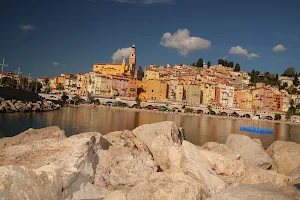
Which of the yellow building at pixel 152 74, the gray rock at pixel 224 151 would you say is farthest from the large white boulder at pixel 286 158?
the yellow building at pixel 152 74

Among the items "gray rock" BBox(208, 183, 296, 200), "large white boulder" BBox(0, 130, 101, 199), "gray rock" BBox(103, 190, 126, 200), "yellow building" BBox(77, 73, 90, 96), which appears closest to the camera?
"gray rock" BBox(208, 183, 296, 200)

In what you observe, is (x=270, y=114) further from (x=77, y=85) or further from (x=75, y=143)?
(x=75, y=143)

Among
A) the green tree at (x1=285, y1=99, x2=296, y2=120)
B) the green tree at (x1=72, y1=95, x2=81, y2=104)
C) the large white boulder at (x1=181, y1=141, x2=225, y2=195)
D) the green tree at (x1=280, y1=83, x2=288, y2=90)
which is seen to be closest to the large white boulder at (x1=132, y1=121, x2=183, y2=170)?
the large white boulder at (x1=181, y1=141, x2=225, y2=195)

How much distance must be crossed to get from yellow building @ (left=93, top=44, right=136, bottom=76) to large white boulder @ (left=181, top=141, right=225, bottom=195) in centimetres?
11400

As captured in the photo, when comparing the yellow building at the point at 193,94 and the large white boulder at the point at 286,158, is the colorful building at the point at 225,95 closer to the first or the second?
the yellow building at the point at 193,94

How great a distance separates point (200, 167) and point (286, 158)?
203 inches

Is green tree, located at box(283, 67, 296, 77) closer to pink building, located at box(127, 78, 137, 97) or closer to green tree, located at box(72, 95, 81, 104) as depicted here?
pink building, located at box(127, 78, 137, 97)

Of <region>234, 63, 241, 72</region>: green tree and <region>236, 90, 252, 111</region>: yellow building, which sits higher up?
<region>234, 63, 241, 72</region>: green tree

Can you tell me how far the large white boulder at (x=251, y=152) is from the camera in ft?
30.0

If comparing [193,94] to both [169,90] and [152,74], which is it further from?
[152,74]

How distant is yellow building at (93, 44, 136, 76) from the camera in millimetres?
122188

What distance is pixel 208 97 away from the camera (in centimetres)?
10981

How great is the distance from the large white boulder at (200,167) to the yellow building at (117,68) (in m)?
114

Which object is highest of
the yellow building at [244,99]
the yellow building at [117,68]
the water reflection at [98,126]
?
the yellow building at [117,68]
